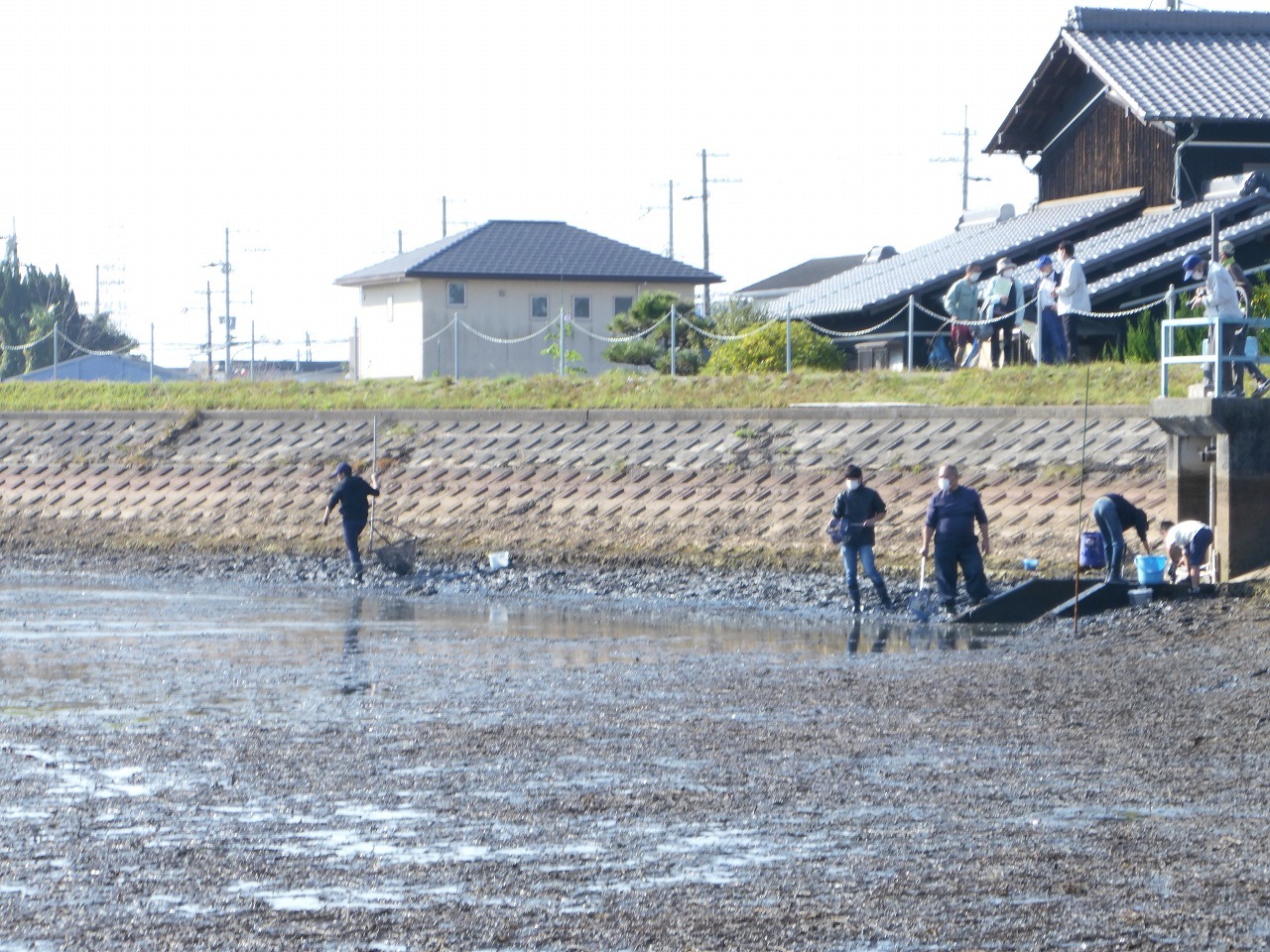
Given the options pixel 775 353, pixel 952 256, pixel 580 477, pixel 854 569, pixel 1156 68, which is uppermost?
pixel 1156 68

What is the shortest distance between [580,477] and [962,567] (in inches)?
384

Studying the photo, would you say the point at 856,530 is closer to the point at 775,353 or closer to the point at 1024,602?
the point at 1024,602

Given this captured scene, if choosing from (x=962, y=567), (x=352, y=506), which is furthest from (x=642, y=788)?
(x=352, y=506)

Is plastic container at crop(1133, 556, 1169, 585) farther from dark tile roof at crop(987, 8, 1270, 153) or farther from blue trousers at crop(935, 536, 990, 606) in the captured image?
dark tile roof at crop(987, 8, 1270, 153)

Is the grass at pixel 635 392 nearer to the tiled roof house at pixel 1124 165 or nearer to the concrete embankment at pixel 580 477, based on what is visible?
the concrete embankment at pixel 580 477

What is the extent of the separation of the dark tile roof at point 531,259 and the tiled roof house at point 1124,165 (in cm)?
1071

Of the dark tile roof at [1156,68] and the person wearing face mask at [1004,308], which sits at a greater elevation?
the dark tile roof at [1156,68]

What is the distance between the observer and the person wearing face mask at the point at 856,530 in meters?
21.1

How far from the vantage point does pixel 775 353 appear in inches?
1307

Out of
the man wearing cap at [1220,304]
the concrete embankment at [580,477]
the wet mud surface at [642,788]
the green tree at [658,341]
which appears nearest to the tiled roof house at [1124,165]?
the green tree at [658,341]

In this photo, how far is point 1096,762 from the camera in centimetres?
1127

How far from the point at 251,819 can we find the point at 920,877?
333 cm

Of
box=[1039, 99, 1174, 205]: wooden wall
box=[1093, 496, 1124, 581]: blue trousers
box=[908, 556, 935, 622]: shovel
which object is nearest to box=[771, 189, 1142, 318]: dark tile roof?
box=[1039, 99, 1174, 205]: wooden wall

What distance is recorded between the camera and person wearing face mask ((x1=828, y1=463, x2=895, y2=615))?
2112 cm
